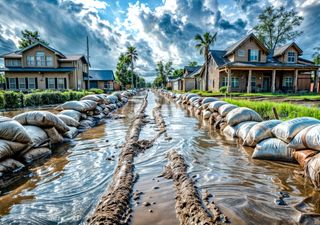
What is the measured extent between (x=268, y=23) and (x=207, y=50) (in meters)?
18.3

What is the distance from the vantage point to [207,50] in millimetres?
26484

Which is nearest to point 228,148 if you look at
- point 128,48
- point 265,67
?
point 265,67

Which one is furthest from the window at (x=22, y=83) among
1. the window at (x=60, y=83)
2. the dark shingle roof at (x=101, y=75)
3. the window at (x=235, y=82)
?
the window at (x=235, y=82)

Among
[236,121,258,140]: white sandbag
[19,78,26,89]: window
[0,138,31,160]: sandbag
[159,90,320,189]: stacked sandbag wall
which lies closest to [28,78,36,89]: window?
[19,78,26,89]: window

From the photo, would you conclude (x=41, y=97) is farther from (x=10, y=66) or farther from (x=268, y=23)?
(x=268, y=23)

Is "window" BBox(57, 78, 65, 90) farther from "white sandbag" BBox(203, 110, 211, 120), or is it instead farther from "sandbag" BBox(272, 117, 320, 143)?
"sandbag" BBox(272, 117, 320, 143)

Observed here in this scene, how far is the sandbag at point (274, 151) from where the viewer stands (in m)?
4.22

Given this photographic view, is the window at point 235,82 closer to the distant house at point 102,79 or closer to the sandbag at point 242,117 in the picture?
the sandbag at point 242,117

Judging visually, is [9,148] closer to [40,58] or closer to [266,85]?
[40,58]

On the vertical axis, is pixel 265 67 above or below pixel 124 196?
above

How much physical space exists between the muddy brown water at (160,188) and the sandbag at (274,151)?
0.17 metres

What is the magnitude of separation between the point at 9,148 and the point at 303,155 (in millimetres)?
5347

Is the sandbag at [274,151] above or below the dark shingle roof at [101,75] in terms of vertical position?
below

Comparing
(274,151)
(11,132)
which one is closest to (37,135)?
(11,132)
